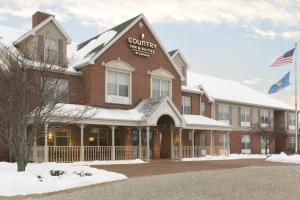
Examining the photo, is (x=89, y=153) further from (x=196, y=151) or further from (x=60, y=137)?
(x=196, y=151)

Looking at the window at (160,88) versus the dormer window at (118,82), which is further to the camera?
the window at (160,88)

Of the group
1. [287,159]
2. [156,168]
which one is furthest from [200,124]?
[156,168]

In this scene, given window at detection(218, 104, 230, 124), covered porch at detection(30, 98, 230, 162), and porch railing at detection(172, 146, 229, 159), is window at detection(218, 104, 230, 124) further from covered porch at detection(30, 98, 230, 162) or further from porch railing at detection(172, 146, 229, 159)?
covered porch at detection(30, 98, 230, 162)

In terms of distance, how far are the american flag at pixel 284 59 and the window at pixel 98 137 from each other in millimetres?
14689

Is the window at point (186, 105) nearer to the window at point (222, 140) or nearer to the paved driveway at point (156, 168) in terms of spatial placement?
the window at point (222, 140)

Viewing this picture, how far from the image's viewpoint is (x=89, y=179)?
17.0 m

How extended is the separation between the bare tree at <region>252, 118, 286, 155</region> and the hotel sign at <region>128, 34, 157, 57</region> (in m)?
16.8

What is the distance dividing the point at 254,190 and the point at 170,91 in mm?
21487

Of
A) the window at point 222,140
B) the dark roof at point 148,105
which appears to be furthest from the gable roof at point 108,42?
the window at point 222,140

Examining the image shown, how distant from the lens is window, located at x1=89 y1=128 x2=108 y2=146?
1206 inches

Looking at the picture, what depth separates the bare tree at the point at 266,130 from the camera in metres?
44.8

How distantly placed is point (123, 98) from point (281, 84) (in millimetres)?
13416

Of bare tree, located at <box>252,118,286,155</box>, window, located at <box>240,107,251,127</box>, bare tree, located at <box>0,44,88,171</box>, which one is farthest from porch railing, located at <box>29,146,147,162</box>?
window, located at <box>240,107,251,127</box>

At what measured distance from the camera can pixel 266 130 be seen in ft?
147
